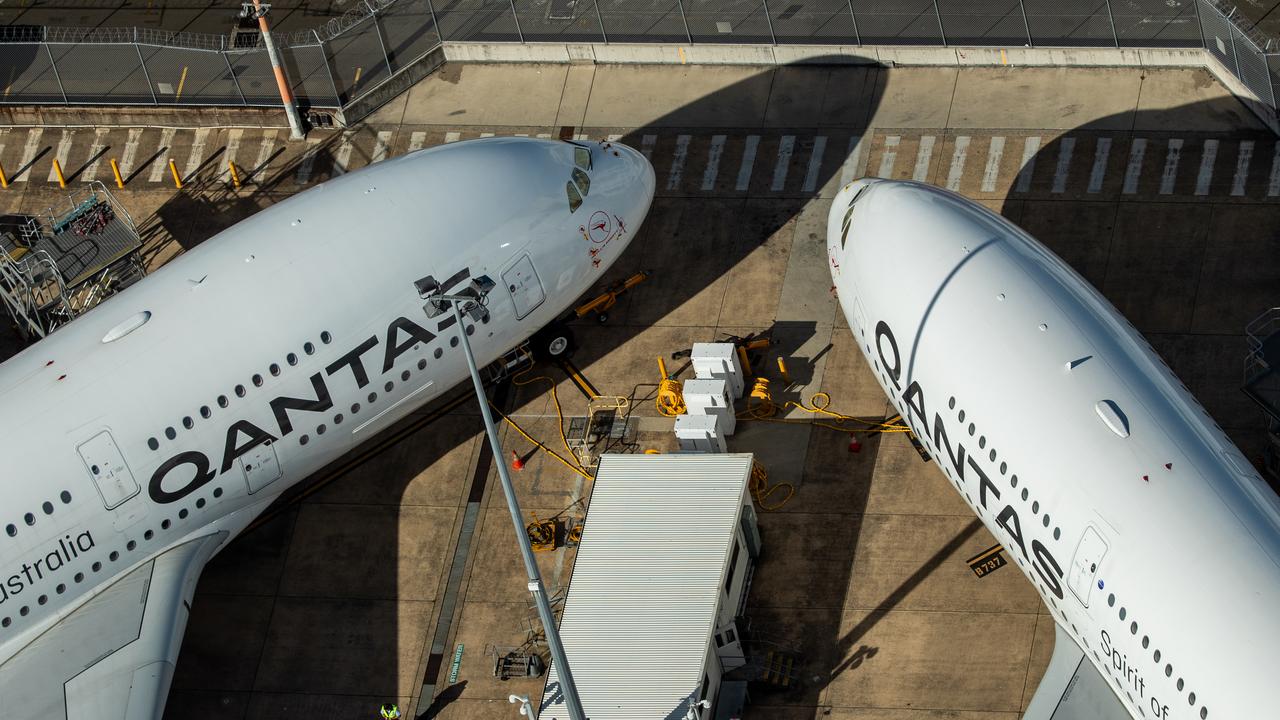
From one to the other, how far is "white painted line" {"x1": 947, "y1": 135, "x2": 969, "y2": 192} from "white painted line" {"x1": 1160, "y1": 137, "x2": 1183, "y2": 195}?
5708 millimetres

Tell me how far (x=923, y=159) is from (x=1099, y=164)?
5088 millimetres

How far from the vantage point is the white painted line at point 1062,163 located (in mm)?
52281

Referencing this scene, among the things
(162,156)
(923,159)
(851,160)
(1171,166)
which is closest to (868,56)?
(851,160)

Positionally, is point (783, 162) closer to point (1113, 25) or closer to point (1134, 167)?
point (1134, 167)

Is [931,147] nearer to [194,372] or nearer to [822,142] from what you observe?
[822,142]

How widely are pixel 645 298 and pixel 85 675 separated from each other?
1878 centimetres

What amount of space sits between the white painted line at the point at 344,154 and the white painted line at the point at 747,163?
31.3ft

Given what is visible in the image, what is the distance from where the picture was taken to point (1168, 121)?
5309 cm

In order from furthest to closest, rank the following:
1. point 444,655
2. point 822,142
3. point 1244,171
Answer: point 822,142 < point 1244,171 < point 444,655

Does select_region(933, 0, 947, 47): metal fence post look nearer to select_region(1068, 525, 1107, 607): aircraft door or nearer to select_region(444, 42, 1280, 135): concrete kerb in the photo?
select_region(444, 42, 1280, 135): concrete kerb

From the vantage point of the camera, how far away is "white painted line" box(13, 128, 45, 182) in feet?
195

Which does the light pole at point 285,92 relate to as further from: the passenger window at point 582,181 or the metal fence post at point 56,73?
the passenger window at point 582,181

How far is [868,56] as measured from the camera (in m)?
56.3

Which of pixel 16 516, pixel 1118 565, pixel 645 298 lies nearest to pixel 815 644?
pixel 1118 565
